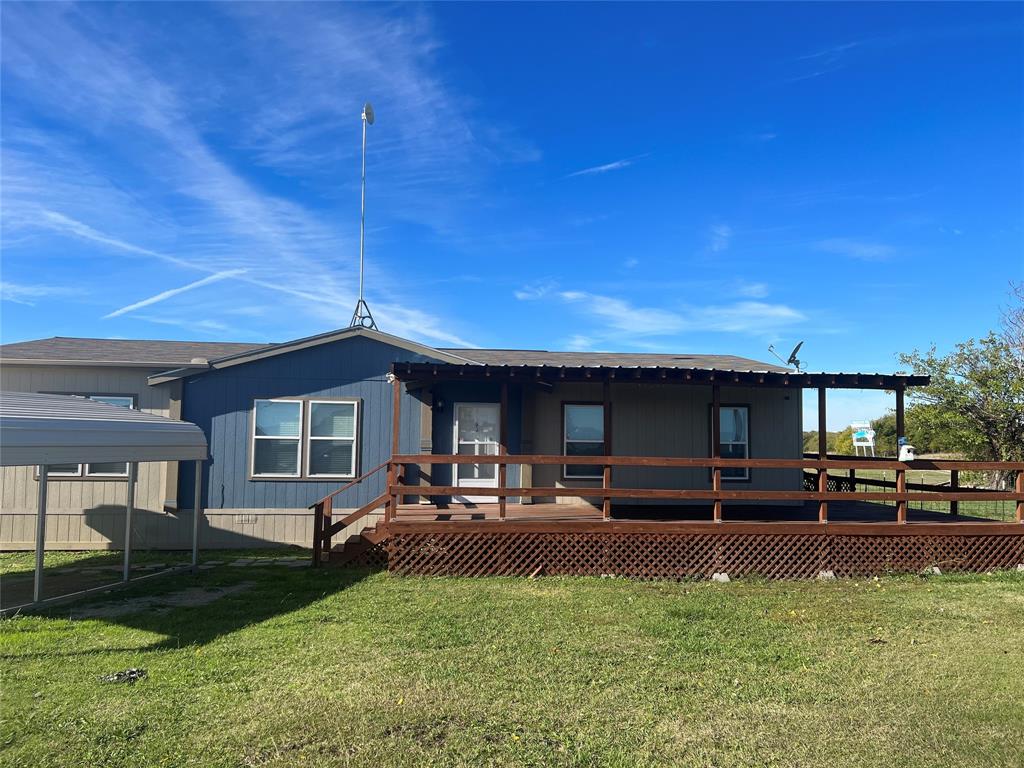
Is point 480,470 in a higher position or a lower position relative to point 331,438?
lower

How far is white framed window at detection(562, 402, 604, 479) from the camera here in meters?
12.3

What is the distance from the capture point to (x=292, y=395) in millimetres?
11672

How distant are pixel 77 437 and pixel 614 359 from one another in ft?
34.7

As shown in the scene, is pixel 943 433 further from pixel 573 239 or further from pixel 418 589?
pixel 418 589

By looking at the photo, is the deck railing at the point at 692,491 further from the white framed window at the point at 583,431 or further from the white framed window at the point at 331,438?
the white framed window at the point at 583,431

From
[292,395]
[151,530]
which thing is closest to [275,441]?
[292,395]

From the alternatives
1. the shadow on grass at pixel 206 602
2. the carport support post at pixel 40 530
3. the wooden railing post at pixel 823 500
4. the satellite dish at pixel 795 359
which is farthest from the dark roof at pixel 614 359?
the carport support post at pixel 40 530

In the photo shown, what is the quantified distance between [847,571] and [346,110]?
47.9ft

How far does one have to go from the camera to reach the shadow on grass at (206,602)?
6039 mm

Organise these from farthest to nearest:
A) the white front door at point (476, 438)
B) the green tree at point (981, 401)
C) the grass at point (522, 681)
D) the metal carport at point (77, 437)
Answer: the green tree at point (981, 401)
the white front door at point (476, 438)
the metal carport at point (77, 437)
the grass at point (522, 681)

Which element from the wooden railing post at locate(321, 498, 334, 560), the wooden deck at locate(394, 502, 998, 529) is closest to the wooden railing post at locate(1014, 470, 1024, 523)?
the wooden deck at locate(394, 502, 998, 529)

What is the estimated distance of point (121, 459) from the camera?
746cm

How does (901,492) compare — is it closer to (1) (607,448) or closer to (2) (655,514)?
(2) (655,514)

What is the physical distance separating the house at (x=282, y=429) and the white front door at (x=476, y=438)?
0.07ft
